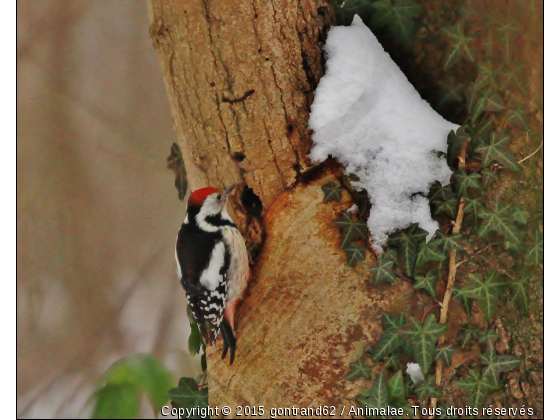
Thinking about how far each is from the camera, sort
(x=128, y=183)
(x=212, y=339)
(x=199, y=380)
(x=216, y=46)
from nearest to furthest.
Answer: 1. (x=216, y=46)
2. (x=212, y=339)
3. (x=199, y=380)
4. (x=128, y=183)

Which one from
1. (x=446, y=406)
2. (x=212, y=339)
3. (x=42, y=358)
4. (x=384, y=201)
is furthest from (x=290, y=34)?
(x=42, y=358)

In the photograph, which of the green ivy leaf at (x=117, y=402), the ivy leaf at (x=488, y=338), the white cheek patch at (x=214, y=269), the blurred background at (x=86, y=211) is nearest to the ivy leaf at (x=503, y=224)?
the ivy leaf at (x=488, y=338)

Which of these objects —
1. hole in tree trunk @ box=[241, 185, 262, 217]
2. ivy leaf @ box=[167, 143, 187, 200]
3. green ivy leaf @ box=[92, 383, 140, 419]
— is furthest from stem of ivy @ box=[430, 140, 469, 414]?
green ivy leaf @ box=[92, 383, 140, 419]

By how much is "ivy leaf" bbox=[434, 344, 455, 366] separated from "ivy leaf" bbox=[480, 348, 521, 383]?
→ 96mm

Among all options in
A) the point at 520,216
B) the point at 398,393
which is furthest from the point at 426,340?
the point at 520,216

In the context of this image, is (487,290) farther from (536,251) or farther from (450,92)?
(450,92)

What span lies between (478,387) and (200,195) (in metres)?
1.03

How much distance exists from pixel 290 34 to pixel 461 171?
66 cm

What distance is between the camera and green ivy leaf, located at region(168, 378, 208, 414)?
73.0 inches

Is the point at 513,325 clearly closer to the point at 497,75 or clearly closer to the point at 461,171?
the point at 461,171

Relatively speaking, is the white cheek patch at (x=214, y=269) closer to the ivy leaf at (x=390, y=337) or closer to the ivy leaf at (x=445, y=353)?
the ivy leaf at (x=390, y=337)

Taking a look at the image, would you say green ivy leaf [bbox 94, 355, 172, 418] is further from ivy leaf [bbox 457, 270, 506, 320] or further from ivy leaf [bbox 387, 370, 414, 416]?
ivy leaf [bbox 457, 270, 506, 320]

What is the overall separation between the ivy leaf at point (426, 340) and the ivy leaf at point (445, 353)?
20 millimetres

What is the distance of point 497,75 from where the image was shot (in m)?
1.48
